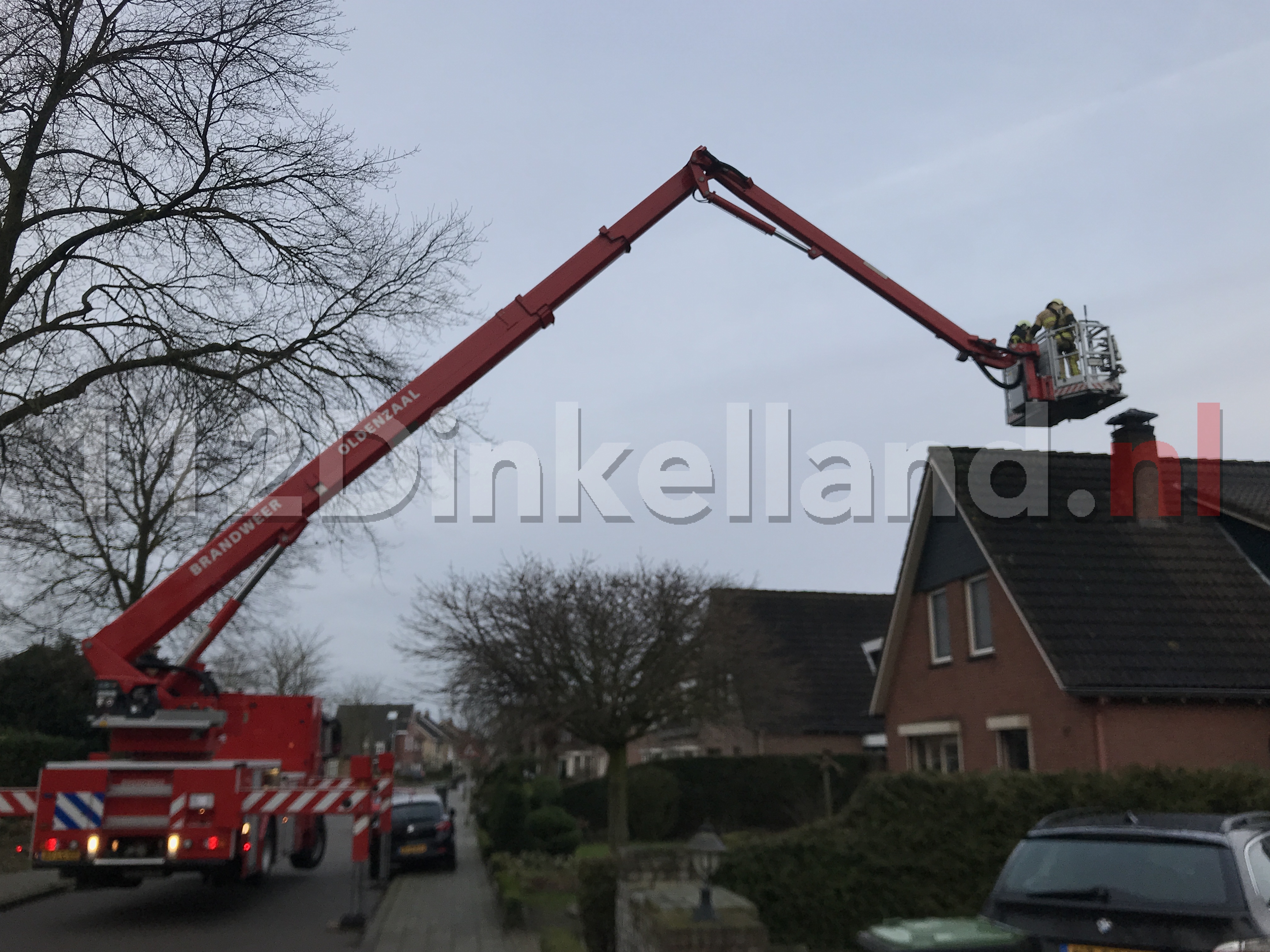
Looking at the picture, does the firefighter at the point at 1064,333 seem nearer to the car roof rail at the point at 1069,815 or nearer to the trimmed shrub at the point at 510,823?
the car roof rail at the point at 1069,815

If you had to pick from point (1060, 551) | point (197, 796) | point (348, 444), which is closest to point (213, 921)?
point (197, 796)

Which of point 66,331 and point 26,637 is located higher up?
point 66,331

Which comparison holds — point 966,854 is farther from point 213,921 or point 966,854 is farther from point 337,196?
point 337,196

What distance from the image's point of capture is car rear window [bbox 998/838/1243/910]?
18.3 ft

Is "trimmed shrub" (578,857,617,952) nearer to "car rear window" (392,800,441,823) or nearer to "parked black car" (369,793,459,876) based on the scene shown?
"parked black car" (369,793,459,876)

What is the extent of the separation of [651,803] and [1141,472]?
1289 cm

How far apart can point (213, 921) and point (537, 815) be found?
7.23 metres

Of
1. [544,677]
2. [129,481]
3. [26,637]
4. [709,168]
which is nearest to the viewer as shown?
[709,168]

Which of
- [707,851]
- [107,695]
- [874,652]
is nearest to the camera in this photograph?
[707,851]

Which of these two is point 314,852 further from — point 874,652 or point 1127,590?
point 1127,590

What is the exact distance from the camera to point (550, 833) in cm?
1886

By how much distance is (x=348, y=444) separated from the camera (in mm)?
12062

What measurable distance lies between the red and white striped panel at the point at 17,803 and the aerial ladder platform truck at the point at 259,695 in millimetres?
16

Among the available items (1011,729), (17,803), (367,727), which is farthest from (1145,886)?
(367,727)
